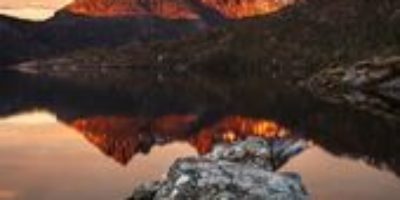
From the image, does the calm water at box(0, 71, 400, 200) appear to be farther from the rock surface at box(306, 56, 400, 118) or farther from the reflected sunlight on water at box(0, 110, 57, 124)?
the rock surface at box(306, 56, 400, 118)

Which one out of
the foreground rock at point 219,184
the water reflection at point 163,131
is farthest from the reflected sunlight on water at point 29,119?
the foreground rock at point 219,184

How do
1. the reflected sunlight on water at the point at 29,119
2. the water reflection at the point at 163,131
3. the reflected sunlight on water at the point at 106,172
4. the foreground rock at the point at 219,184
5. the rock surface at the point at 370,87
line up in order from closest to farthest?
the foreground rock at the point at 219,184, the reflected sunlight on water at the point at 106,172, the water reflection at the point at 163,131, the reflected sunlight on water at the point at 29,119, the rock surface at the point at 370,87

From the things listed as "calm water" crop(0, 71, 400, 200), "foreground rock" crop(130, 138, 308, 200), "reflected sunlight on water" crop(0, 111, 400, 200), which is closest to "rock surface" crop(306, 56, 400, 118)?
"calm water" crop(0, 71, 400, 200)

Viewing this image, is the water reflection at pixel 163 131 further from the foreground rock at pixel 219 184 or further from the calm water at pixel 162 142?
the foreground rock at pixel 219 184

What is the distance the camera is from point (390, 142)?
3359 inches

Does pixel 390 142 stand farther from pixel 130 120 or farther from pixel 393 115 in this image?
pixel 130 120

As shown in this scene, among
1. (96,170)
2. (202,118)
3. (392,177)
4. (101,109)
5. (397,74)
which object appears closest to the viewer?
(392,177)

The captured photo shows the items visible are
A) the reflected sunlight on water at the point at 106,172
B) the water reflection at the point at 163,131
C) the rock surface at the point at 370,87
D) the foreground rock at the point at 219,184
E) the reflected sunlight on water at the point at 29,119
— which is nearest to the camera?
the foreground rock at the point at 219,184

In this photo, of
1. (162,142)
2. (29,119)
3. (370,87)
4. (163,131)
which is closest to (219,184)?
(162,142)

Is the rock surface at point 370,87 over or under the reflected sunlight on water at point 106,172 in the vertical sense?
under

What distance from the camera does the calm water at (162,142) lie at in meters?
Answer: 56.6

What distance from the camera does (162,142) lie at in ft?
302

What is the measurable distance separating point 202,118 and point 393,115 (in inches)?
1269

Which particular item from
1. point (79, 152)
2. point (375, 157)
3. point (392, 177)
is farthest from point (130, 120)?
point (392, 177)
